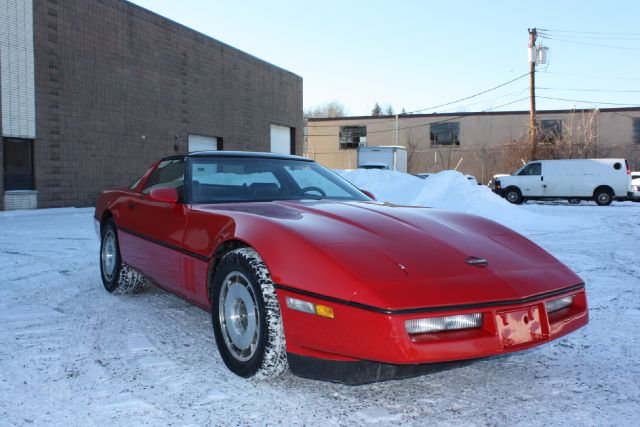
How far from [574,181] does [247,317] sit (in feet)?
71.5

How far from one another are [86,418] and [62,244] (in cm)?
660

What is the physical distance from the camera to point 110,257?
16.6 feet

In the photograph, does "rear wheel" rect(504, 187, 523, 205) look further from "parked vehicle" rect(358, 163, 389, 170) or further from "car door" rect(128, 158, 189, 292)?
"car door" rect(128, 158, 189, 292)

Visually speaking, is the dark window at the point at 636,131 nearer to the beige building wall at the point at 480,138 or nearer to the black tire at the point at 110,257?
the beige building wall at the point at 480,138

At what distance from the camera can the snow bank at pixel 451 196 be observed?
12.8m

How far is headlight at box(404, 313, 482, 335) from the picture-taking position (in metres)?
2.29

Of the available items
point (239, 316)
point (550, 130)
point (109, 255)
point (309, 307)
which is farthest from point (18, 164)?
point (550, 130)

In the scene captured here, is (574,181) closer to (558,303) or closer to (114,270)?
(114,270)

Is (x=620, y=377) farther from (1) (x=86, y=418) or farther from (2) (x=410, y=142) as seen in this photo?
(2) (x=410, y=142)

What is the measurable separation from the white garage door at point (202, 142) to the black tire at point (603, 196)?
15.5 metres

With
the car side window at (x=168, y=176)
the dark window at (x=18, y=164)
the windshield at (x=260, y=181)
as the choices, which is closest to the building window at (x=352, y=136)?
the dark window at (x=18, y=164)

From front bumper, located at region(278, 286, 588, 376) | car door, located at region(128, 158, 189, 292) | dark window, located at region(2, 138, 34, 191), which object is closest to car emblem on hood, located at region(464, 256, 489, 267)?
front bumper, located at region(278, 286, 588, 376)

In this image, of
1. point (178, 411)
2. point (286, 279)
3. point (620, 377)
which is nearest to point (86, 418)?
point (178, 411)

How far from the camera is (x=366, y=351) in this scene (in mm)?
2309
